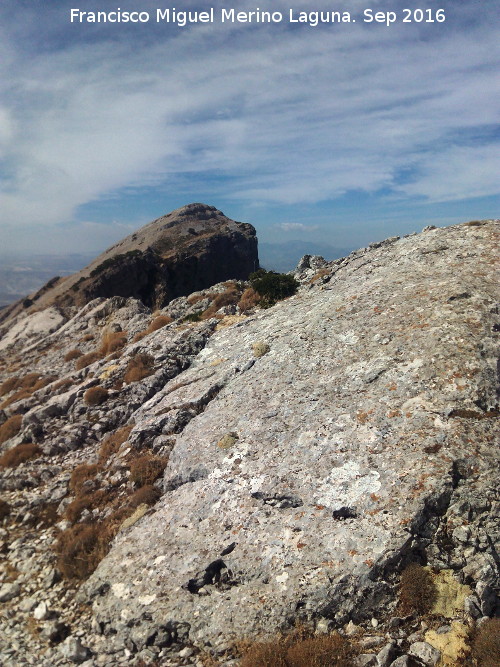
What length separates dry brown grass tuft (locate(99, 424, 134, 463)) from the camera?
19.1 m

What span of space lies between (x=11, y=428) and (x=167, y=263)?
248 feet

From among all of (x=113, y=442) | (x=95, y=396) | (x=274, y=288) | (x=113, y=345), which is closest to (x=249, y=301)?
(x=274, y=288)

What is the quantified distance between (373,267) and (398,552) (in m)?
19.2

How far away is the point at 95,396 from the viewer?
928 inches

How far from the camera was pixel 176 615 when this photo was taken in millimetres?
10516

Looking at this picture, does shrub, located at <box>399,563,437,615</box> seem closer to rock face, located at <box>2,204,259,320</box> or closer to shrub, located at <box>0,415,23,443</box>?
shrub, located at <box>0,415,23,443</box>

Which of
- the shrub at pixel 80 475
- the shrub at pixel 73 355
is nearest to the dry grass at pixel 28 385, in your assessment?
the shrub at pixel 73 355

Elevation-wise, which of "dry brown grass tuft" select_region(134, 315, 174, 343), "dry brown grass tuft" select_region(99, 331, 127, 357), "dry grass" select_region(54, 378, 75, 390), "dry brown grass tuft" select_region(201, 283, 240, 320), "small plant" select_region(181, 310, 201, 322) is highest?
"dry brown grass tuft" select_region(201, 283, 240, 320)

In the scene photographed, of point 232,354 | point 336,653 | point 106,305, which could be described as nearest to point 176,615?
point 336,653

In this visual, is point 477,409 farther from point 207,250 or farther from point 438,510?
point 207,250

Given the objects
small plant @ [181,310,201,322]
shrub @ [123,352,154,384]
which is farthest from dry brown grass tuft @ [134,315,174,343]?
shrub @ [123,352,154,384]

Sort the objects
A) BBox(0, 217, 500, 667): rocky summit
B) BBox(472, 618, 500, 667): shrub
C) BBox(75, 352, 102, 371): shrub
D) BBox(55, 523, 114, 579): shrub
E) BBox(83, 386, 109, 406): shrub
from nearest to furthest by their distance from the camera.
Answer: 1. BBox(472, 618, 500, 667): shrub
2. BBox(0, 217, 500, 667): rocky summit
3. BBox(55, 523, 114, 579): shrub
4. BBox(83, 386, 109, 406): shrub
5. BBox(75, 352, 102, 371): shrub

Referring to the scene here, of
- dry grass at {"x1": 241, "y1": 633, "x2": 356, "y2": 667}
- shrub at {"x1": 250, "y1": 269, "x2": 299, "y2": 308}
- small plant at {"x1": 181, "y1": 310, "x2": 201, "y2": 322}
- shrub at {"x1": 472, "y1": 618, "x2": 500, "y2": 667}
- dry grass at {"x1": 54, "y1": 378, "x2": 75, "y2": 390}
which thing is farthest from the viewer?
small plant at {"x1": 181, "y1": 310, "x2": 201, "y2": 322}

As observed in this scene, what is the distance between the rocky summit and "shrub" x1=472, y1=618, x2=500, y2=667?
1.5 inches
